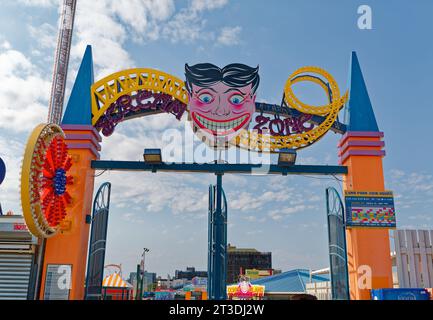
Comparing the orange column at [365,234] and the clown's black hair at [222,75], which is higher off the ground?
the clown's black hair at [222,75]

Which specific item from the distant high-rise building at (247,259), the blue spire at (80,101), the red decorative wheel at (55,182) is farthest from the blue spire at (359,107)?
the distant high-rise building at (247,259)

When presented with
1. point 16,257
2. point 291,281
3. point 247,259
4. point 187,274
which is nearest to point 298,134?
point 16,257

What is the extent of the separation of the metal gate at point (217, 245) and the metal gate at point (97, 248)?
13.9 ft

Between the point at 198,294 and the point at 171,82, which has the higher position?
the point at 171,82

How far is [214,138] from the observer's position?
17.3m

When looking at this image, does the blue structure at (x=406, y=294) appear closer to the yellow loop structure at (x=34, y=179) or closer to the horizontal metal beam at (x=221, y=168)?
the horizontal metal beam at (x=221, y=168)

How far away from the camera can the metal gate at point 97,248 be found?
49.5 ft

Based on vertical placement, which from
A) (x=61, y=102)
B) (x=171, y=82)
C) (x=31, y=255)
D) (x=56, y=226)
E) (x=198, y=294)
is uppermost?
(x=61, y=102)
